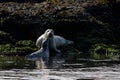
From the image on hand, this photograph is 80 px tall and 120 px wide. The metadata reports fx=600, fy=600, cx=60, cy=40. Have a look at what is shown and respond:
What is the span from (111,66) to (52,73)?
2.44m

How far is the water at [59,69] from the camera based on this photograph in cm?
1616

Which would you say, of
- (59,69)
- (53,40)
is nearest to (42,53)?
(53,40)

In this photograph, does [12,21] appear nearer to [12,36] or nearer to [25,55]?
[12,36]

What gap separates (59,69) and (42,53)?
4006mm

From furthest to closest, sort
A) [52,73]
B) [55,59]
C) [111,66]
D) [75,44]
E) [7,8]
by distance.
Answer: [7,8], [75,44], [55,59], [111,66], [52,73]

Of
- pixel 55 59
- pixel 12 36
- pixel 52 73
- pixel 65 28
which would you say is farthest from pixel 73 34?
pixel 52 73

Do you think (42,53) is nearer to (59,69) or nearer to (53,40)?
(53,40)

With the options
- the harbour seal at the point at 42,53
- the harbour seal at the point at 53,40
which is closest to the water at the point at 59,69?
the harbour seal at the point at 42,53

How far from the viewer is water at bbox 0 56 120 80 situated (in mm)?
16156

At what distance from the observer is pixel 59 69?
18.0 m

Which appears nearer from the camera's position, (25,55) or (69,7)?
(25,55)

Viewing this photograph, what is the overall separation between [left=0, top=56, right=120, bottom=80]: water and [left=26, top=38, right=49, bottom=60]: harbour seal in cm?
45

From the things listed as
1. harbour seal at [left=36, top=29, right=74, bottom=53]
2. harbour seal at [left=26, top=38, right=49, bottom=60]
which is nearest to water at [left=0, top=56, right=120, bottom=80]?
harbour seal at [left=26, top=38, right=49, bottom=60]

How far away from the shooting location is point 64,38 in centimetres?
2500
